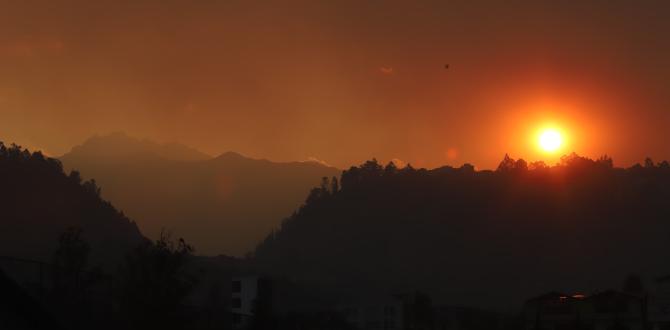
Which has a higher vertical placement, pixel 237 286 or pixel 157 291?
pixel 237 286

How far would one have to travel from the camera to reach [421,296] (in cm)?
15975

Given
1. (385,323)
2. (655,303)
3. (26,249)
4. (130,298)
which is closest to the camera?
(130,298)

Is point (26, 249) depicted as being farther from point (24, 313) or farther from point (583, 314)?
point (24, 313)

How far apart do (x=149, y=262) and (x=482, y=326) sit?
10810cm

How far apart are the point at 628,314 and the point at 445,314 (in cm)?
8028

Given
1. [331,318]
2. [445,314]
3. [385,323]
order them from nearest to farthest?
[331,318]
[385,323]
[445,314]

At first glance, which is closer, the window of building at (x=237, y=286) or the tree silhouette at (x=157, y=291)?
the tree silhouette at (x=157, y=291)

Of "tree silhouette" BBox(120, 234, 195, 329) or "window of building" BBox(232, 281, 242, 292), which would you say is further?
"window of building" BBox(232, 281, 242, 292)

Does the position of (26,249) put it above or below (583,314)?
above

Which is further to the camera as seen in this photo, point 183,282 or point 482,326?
point 482,326

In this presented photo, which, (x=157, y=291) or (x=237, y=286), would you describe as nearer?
(x=157, y=291)

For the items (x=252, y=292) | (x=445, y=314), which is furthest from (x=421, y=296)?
(x=252, y=292)

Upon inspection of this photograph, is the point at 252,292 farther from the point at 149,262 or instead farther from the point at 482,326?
the point at 149,262

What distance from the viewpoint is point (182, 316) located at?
38.6 m
